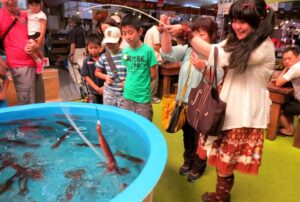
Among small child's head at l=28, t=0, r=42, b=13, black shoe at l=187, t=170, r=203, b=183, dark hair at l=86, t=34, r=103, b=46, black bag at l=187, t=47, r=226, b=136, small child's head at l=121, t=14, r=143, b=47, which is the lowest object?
black shoe at l=187, t=170, r=203, b=183

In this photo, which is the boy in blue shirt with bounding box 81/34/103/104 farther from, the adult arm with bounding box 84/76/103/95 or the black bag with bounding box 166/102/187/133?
the black bag with bounding box 166/102/187/133

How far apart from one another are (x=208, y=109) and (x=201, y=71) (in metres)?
0.47

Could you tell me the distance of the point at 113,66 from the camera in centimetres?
A: 253

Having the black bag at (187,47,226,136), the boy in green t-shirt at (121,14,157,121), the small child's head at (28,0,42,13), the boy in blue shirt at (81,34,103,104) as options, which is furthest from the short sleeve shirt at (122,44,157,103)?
the small child's head at (28,0,42,13)

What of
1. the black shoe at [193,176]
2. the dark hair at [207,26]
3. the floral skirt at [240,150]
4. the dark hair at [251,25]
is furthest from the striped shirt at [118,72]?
the dark hair at [251,25]

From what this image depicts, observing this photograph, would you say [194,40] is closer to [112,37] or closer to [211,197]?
[211,197]

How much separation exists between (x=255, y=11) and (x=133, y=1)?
6.63m

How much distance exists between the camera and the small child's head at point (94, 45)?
2966mm

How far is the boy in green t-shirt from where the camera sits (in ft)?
6.84

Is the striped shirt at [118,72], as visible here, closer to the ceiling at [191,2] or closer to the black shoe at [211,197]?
the black shoe at [211,197]

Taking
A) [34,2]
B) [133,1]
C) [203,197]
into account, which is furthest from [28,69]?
[133,1]

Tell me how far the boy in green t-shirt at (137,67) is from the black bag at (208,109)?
0.71m

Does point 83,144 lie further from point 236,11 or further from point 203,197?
point 236,11

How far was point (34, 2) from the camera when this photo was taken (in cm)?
287
